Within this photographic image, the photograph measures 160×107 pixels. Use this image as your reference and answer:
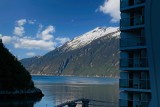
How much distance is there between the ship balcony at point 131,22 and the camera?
3369 cm

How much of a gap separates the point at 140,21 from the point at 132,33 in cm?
198

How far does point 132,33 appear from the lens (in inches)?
1401

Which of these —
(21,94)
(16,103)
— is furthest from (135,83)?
(21,94)

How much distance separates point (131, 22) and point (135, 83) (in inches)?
200

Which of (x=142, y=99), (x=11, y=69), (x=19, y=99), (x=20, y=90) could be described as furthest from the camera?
(x=11, y=69)

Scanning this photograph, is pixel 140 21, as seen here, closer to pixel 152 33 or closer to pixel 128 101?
pixel 128 101

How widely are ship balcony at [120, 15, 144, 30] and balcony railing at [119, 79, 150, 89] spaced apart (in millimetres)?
4303

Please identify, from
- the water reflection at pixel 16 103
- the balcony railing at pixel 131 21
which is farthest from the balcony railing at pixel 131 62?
the water reflection at pixel 16 103

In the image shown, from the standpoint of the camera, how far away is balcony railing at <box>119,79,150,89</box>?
108ft

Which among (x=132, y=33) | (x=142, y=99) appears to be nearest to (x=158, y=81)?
(x=142, y=99)

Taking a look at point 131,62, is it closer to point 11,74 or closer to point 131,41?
point 131,41

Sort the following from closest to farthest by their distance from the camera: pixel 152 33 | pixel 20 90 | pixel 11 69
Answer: pixel 152 33
pixel 20 90
pixel 11 69

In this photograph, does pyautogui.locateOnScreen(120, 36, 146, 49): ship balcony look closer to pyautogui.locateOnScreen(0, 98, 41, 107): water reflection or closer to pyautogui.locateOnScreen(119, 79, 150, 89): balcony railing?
pyautogui.locateOnScreen(119, 79, 150, 89): balcony railing

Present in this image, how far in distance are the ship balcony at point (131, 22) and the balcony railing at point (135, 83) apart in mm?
4303
